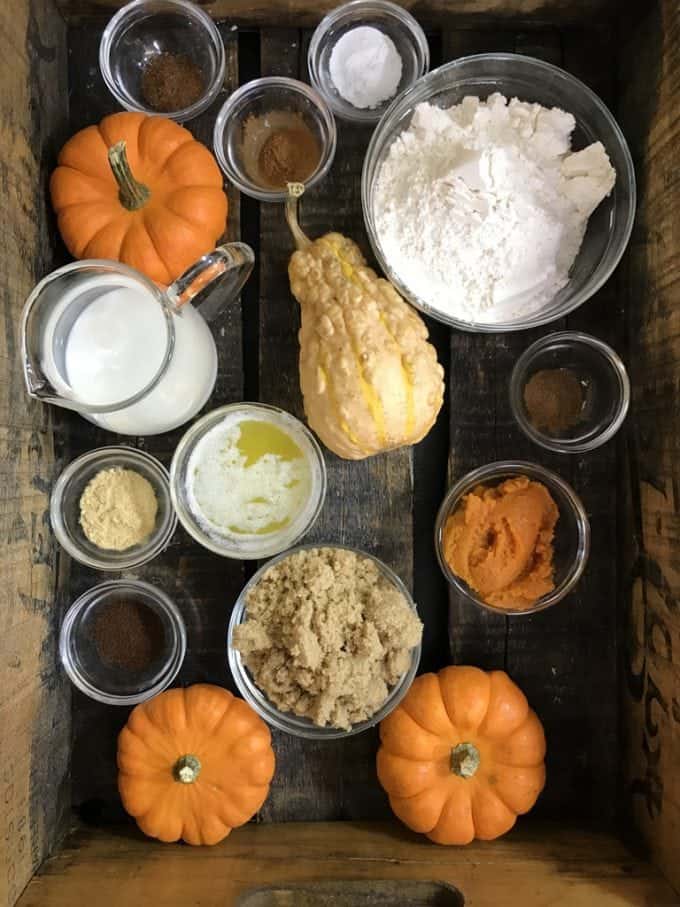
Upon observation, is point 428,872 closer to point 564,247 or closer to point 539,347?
point 539,347

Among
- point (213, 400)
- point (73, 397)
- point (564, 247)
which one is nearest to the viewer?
point (73, 397)

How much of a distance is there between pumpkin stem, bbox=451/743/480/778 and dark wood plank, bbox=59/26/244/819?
1.37 ft

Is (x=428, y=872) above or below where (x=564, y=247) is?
below

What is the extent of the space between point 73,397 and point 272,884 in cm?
82

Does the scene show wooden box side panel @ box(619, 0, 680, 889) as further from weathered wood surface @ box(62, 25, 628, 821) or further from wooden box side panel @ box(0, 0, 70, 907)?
wooden box side panel @ box(0, 0, 70, 907)

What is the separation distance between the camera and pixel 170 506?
1.30 metres

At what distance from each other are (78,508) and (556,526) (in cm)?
82

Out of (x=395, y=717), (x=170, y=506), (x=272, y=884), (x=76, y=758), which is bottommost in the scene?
(x=272, y=884)

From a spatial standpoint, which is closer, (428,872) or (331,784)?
(428,872)

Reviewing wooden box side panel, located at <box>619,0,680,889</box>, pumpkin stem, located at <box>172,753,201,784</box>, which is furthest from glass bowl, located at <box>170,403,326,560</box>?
wooden box side panel, located at <box>619,0,680,889</box>

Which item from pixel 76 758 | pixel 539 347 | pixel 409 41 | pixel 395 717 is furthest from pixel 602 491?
pixel 76 758

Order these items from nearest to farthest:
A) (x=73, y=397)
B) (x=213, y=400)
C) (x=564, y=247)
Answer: (x=73, y=397), (x=564, y=247), (x=213, y=400)

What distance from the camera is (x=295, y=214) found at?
4.09 feet

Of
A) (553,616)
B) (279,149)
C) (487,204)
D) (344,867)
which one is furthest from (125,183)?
(344,867)
